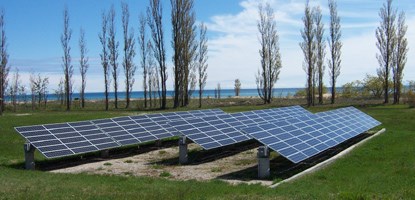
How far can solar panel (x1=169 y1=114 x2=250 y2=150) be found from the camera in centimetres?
1412

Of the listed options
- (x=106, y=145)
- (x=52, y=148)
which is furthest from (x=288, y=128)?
(x=52, y=148)

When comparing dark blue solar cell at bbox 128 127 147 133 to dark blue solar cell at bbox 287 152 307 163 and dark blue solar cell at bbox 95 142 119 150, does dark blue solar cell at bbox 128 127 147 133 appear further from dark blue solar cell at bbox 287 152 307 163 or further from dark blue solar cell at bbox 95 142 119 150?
dark blue solar cell at bbox 287 152 307 163

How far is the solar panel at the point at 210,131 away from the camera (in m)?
14.1

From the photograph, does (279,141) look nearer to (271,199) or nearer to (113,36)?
(271,199)

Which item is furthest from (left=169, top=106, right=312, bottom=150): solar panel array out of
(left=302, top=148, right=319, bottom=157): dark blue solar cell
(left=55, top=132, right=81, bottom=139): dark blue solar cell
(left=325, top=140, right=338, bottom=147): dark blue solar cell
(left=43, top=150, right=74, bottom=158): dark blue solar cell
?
(left=43, top=150, right=74, bottom=158): dark blue solar cell

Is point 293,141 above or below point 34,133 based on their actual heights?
below

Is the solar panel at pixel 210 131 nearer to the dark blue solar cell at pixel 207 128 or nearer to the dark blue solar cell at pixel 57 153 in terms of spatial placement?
the dark blue solar cell at pixel 207 128

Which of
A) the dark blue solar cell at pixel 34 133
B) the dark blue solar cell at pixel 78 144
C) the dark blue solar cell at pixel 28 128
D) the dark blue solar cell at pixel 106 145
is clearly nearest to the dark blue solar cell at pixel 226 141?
the dark blue solar cell at pixel 106 145

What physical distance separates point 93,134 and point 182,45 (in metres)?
27.0

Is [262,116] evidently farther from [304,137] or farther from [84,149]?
[84,149]

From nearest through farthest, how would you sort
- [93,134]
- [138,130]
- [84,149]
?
[84,149]
[93,134]
[138,130]

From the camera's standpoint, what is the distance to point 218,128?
16016 millimetres

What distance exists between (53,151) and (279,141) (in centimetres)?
640

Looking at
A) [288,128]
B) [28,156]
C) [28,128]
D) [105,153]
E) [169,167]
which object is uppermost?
[28,128]
